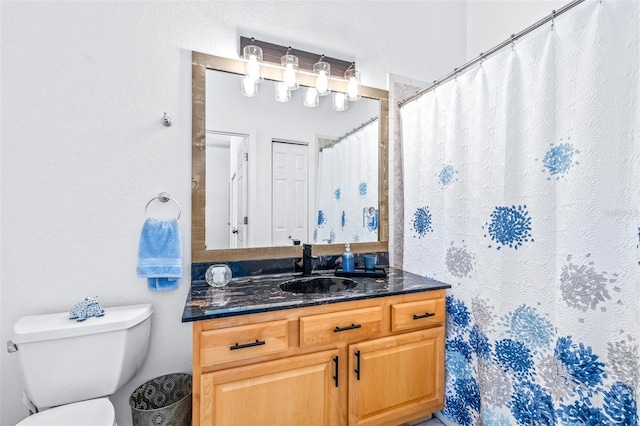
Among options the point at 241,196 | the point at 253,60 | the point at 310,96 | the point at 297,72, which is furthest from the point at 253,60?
the point at 241,196

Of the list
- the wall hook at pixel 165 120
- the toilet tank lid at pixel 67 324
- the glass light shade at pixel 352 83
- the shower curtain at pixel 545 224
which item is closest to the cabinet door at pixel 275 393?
the toilet tank lid at pixel 67 324

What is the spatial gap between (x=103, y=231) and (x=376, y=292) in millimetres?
1409

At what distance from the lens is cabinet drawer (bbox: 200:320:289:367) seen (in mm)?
1168

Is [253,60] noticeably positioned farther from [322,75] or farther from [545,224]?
[545,224]

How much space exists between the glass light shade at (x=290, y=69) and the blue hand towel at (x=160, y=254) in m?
1.05

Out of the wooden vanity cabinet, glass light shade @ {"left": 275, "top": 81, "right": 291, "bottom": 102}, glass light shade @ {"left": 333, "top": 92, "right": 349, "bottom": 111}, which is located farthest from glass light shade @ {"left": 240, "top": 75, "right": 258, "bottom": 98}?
the wooden vanity cabinet

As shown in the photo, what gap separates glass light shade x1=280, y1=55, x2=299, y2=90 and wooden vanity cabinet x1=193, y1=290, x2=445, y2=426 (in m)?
1.29

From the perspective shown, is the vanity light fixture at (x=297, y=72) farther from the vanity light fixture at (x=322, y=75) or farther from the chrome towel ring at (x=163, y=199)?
the chrome towel ring at (x=163, y=199)

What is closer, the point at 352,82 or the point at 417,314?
the point at 417,314

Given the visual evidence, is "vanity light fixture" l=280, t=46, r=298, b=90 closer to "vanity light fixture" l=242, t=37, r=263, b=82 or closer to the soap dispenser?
"vanity light fixture" l=242, t=37, r=263, b=82

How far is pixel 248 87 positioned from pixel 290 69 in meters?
0.27

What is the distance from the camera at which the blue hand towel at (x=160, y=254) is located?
1479 mm

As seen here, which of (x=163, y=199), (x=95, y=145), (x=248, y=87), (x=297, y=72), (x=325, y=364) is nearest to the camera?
(x=325, y=364)

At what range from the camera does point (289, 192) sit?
6.09 ft
